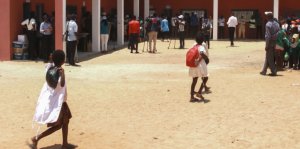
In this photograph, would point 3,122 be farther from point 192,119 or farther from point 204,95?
point 204,95

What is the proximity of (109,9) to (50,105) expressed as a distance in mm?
22138

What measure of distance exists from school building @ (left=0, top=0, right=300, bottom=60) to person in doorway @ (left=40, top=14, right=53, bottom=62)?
0.22 m

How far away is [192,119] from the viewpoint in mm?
8867

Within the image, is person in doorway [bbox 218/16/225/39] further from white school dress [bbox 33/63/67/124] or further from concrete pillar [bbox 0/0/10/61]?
white school dress [bbox 33/63/67/124]

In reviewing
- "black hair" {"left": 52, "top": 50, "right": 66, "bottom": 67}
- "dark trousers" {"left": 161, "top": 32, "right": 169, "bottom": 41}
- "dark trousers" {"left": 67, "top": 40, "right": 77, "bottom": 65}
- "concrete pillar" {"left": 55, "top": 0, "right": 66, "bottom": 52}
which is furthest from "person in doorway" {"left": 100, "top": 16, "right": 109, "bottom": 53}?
"black hair" {"left": 52, "top": 50, "right": 66, "bottom": 67}

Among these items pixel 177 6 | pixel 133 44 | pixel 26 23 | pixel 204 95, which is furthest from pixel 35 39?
pixel 177 6

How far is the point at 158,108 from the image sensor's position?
9875 millimetres

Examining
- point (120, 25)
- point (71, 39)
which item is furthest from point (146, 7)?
point (71, 39)

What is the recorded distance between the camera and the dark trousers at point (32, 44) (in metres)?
18.2

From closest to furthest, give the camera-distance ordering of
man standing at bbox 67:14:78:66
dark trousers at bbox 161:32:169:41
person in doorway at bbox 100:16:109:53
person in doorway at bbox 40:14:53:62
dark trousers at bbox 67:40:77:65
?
man standing at bbox 67:14:78:66 < dark trousers at bbox 67:40:77:65 < person in doorway at bbox 40:14:53:62 < person in doorway at bbox 100:16:109:53 < dark trousers at bbox 161:32:169:41

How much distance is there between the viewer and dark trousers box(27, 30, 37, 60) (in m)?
18.2

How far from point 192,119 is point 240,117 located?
790 millimetres

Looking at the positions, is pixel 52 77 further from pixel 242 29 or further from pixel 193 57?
pixel 242 29

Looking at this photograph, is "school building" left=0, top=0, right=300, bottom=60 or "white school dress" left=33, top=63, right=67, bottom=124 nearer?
"white school dress" left=33, top=63, right=67, bottom=124
